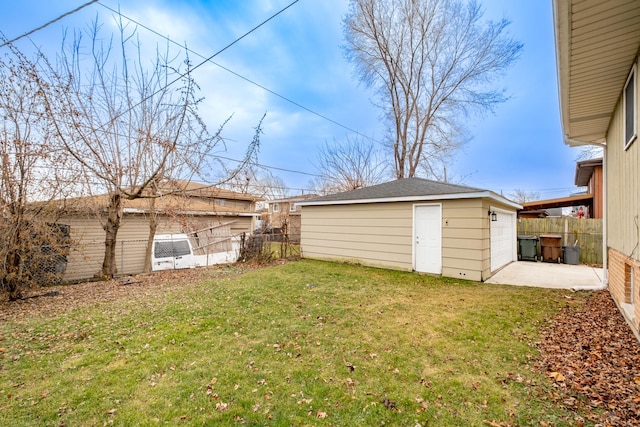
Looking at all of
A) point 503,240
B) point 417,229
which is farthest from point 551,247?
point 417,229

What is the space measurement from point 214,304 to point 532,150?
23203 millimetres

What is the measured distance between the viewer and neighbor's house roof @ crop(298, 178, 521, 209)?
7410 mm

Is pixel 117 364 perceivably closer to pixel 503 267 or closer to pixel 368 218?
pixel 368 218

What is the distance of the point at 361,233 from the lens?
380 inches

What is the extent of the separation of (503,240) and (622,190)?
5.36 m

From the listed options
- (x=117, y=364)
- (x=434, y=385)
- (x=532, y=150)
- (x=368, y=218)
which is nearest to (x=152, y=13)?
(x=117, y=364)

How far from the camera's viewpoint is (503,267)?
923cm

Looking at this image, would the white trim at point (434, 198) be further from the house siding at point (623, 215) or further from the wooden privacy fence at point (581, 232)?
the house siding at point (623, 215)

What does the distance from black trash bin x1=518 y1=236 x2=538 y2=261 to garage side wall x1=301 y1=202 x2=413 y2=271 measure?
5544 millimetres

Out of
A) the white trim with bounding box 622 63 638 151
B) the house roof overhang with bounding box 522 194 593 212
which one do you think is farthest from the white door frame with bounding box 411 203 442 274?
the house roof overhang with bounding box 522 194 593 212

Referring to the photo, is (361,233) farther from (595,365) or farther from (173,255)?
(595,365)

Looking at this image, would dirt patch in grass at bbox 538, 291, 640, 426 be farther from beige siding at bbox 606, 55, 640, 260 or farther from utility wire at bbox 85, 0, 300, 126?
utility wire at bbox 85, 0, 300, 126

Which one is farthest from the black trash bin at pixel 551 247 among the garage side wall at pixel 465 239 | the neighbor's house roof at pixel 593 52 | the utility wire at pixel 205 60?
the utility wire at pixel 205 60

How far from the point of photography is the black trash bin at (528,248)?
1066cm
